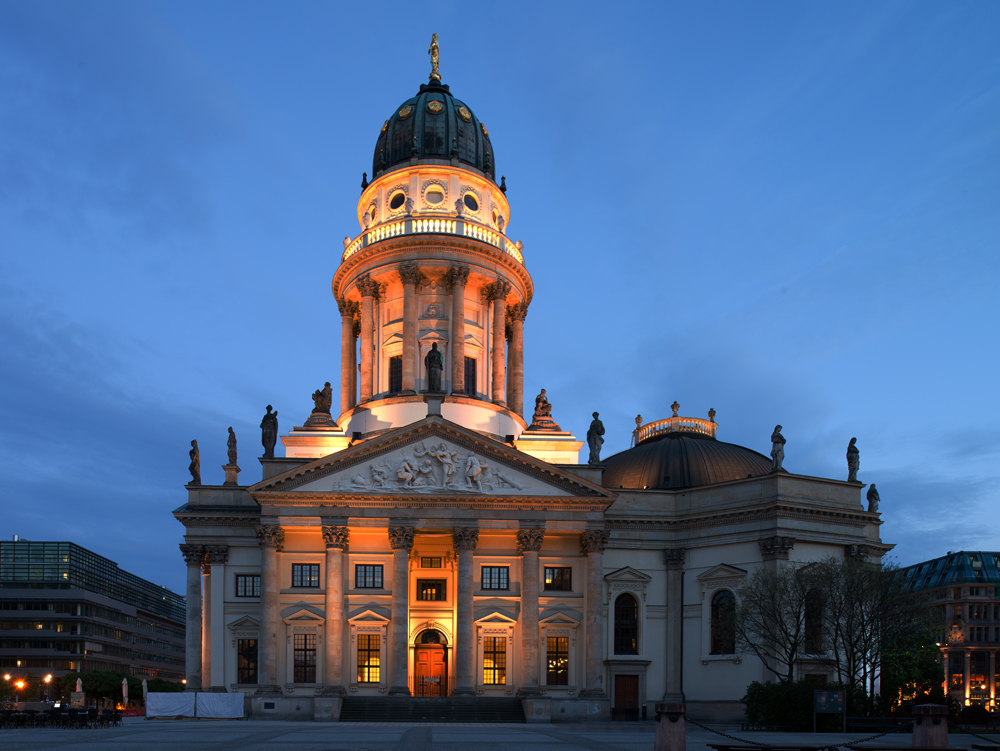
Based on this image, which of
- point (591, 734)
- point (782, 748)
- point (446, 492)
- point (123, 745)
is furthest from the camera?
point (446, 492)

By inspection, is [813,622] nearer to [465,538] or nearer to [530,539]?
[530,539]

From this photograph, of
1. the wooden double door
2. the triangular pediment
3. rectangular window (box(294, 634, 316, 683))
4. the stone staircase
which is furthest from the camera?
the wooden double door

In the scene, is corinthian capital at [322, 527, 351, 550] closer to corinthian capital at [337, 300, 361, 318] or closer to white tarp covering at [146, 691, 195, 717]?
white tarp covering at [146, 691, 195, 717]

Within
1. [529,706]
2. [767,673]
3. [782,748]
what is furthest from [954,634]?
[782,748]

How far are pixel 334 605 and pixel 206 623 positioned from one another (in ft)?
30.6

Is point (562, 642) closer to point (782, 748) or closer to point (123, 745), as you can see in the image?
point (123, 745)

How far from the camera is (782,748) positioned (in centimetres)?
2231

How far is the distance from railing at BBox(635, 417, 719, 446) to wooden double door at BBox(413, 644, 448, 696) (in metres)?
22.3

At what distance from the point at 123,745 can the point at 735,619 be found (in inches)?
1237

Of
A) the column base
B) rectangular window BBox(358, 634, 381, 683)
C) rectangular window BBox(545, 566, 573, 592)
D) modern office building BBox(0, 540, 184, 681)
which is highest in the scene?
rectangular window BBox(545, 566, 573, 592)

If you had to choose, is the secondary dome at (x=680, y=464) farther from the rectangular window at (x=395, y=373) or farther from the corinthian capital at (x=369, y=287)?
the corinthian capital at (x=369, y=287)

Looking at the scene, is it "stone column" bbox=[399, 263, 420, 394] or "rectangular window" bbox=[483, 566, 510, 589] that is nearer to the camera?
"rectangular window" bbox=[483, 566, 510, 589]

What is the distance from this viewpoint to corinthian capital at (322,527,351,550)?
5297 cm

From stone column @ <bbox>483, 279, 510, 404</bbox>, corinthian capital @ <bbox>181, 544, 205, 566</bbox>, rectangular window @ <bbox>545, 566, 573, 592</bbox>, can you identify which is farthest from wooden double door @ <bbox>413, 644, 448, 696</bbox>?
stone column @ <bbox>483, 279, 510, 404</bbox>
